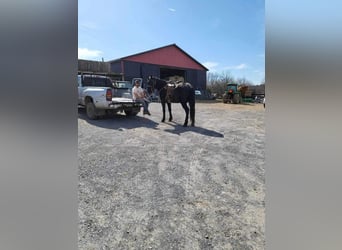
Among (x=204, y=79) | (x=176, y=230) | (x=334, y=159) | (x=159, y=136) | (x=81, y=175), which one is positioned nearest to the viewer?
(x=334, y=159)

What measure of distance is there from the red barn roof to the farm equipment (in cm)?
450

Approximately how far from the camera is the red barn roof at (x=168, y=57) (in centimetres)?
1484

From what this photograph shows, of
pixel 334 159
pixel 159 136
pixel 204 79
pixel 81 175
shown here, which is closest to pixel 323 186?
pixel 334 159

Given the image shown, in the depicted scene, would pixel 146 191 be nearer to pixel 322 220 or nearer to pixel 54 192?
pixel 54 192

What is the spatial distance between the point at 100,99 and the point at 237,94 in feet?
32.4

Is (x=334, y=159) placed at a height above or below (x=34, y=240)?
above

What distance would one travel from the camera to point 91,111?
Answer: 18.4 ft

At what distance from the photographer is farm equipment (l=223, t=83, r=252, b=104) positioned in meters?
13.3

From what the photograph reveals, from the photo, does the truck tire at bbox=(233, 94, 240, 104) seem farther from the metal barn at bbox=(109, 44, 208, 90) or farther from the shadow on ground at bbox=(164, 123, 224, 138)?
the shadow on ground at bbox=(164, 123, 224, 138)

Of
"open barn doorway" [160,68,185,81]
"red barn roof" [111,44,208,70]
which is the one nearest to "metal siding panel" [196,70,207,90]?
"red barn roof" [111,44,208,70]

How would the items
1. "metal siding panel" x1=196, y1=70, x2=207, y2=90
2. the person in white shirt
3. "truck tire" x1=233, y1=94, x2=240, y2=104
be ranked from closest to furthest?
the person in white shirt → "truck tire" x1=233, y1=94, x2=240, y2=104 → "metal siding panel" x1=196, y1=70, x2=207, y2=90

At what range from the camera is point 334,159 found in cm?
50

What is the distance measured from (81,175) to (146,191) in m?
0.78

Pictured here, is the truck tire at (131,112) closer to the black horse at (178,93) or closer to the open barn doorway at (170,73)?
the black horse at (178,93)
